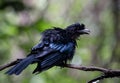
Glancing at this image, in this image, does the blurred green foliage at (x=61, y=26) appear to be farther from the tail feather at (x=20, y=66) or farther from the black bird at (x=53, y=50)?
the tail feather at (x=20, y=66)

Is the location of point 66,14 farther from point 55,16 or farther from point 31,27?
point 31,27

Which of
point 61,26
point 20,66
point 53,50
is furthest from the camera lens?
point 61,26

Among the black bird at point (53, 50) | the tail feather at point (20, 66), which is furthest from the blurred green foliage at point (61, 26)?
the tail feather at point (20, 66)

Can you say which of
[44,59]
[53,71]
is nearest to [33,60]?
[44,59]

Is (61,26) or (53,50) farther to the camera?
(61,26)

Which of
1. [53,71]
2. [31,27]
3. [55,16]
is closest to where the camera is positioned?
[31,27]

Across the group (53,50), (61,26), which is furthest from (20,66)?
(61,26)

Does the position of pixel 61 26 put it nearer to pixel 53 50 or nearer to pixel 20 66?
pixel 53 50
